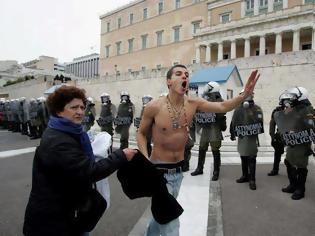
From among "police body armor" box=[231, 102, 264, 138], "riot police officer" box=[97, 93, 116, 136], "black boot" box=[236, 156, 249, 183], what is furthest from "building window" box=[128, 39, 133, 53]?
"black boot" box=[236, 156, 249, 183]

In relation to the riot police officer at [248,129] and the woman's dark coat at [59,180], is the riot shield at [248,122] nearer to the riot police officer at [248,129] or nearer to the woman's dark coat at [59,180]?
the riot police officer at [248,129]

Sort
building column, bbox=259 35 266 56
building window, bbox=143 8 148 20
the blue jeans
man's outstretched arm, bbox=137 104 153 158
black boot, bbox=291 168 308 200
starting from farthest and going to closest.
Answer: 1. building window, bbox=143 8 148 20
2. building column, bbox=259 35 266 56
3. black boot, bbox=291 168 308 200
4. man's outstretched arm, bbox=137 104 153 158
5. the blue jeans

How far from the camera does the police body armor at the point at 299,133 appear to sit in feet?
17.1

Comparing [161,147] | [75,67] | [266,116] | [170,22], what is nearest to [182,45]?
[170,22]

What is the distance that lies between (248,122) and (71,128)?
4.83m

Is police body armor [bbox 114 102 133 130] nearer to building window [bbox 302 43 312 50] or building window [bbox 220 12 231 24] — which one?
building window [bbox 302 43 312 50]

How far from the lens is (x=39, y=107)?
14.3m

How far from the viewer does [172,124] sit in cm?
309

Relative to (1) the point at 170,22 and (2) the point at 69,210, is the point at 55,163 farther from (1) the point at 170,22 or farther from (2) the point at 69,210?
(1) the point at 170,22

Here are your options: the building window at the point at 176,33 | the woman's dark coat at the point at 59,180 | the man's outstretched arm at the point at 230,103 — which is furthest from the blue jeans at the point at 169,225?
the building window at the point at 176,33

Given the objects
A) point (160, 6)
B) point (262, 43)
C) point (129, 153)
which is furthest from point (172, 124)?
point (160, 6)

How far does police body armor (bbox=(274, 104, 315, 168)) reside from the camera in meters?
5.22

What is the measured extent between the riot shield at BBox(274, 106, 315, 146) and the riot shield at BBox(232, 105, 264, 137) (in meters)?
0.81

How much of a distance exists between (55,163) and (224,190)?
4.43 m
